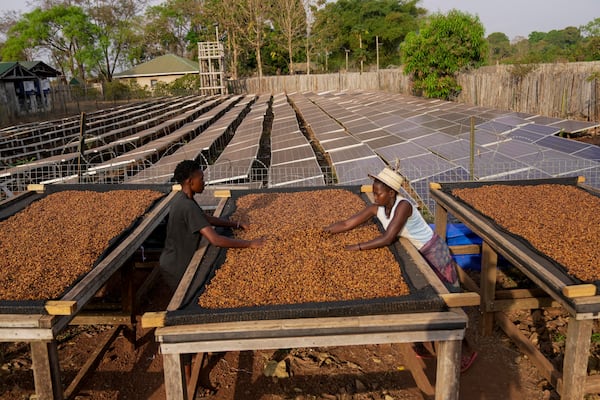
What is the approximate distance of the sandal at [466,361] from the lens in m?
4.18

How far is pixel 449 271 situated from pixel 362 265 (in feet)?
2.57

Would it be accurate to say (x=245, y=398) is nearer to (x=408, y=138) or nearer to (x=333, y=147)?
(x=333, y=147)

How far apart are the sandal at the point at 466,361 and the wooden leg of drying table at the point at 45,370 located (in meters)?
3.10

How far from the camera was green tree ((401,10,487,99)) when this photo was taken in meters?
20.5

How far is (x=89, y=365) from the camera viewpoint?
3975 millimetres

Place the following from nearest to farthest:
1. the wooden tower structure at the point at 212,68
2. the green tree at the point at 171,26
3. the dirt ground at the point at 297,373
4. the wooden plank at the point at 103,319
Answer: the dirt ground at the point at 297,373 → the wooden plank at the point at 103,319 → the wooden tower structure at the point at 212,68 → the green tree at the point at 171,26

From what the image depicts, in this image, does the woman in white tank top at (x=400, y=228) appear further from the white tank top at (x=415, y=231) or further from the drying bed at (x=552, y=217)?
the drying bed at (x=552, y=217)

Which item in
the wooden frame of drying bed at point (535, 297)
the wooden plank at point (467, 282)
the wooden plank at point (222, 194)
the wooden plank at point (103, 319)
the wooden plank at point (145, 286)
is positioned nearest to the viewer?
the wooden frame of drying bed at point (535, 297)

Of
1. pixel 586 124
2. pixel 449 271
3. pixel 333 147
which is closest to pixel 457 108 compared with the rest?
pixel 586 124

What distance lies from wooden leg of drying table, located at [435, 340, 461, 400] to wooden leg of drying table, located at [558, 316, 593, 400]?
884mm

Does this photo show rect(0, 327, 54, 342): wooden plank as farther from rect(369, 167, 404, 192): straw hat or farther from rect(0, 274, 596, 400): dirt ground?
rect(369, 167, 404, 192): straw hat

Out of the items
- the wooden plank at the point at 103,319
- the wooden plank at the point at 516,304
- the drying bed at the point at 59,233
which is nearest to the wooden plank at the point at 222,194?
the drying bed at the point at 59,233

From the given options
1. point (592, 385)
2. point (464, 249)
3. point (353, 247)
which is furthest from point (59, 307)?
point (464, 249)

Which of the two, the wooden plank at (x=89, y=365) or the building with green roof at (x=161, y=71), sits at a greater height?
the building with green roof at (x=161, y=71)
